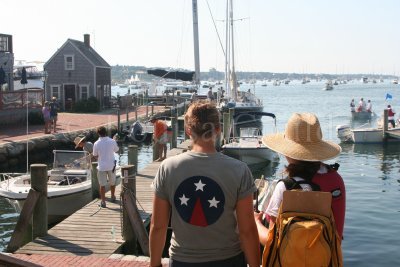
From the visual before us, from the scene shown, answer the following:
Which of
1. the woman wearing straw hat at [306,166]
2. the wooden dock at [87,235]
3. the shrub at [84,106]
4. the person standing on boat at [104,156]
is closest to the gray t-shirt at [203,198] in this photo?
the woman wearing straw hat at [306,166]

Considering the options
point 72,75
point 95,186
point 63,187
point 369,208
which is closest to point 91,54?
point 72,75

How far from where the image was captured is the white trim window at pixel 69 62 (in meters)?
44.7

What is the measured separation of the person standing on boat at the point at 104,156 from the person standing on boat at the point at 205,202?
7268 millimetres

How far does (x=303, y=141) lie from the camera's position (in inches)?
153

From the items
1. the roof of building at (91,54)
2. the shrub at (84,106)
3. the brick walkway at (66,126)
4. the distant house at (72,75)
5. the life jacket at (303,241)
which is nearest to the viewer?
the life jacket at (303,241)

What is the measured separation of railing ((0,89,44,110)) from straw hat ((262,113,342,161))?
84.8 ft

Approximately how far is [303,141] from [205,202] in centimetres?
86

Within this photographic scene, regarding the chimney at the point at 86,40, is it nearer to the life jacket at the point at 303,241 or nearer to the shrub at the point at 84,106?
the shrub at the point at 84,106

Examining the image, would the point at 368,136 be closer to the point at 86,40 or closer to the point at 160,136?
the point at 160,136

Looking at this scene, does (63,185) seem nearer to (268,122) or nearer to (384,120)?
(384,120)

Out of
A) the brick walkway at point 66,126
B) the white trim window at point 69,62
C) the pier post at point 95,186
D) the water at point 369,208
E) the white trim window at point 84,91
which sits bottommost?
the water at point 369,208

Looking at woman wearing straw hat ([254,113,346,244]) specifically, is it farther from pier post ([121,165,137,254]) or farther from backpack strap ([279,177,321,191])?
pier post ([121,165,137,254])

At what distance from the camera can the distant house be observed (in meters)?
A: 44.3

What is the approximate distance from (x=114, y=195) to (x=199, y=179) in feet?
28.7
